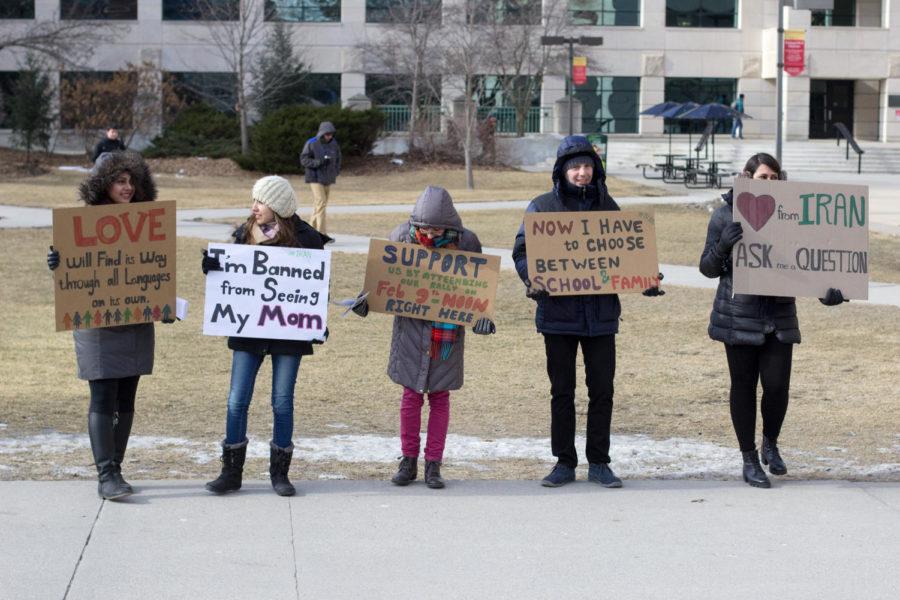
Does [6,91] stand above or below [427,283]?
above

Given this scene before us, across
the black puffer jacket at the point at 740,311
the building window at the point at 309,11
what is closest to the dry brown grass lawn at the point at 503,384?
the black puffer jacket at the point at 740,311

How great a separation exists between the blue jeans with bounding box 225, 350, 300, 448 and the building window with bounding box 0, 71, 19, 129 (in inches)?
1778

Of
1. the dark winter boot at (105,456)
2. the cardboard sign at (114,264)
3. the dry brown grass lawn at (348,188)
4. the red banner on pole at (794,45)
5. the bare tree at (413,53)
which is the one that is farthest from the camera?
the bare tree at (413,53)

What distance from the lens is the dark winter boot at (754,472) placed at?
6.96 metres

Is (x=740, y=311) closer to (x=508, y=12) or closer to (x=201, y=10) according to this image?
(x=508, y=12)

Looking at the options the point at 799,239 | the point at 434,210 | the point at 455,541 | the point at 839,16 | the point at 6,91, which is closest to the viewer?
the point at 455,541

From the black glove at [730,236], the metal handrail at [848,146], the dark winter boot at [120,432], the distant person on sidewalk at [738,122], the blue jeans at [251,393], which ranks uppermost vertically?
the distant person on sidewalk at [738,122]

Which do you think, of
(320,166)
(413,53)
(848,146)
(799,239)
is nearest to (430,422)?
(799,239)

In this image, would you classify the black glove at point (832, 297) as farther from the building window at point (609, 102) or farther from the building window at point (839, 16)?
the building window at point (839, 16)

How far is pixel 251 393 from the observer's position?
21.7ft

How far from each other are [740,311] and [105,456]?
3371mm

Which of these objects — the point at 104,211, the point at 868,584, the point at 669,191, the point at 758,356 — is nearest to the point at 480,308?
the point at 758,356

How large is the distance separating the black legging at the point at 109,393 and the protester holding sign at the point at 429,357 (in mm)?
1238

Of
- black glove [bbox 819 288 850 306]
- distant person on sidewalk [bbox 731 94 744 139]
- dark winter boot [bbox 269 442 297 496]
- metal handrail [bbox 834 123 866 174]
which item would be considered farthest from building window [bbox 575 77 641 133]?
dark winter boot [bbox 269 442 297 496]
